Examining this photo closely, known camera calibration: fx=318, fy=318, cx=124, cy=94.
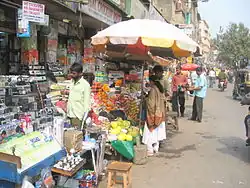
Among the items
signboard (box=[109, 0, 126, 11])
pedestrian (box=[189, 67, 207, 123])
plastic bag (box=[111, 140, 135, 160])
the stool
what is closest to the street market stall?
plastic bag (box=[111, 140, 135, 160])

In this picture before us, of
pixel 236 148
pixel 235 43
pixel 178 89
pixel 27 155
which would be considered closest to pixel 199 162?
pixel 236 148

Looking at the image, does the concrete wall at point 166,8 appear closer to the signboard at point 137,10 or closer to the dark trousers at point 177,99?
the signboard at point 137,10

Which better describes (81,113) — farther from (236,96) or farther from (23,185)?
(236,96)

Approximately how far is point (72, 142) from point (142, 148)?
84.0 inches

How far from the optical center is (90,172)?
4.80m

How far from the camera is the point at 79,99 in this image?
521 centimetres

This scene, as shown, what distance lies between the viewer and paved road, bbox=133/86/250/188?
5.48 metres

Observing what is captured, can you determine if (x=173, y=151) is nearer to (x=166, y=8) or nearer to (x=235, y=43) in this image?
(x=166, y=8)

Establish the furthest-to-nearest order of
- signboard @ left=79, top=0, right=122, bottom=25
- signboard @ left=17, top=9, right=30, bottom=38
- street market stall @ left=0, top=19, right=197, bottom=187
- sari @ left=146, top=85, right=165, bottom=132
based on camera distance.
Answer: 1. signboard @ left=79, top=0, right=122, bottom=25
2. sari @ left=146, top=85, right=165, bottom=132
3. signboard @ left=17, top=9, right=30, bottom=38
4. street market stall @ left=0, top=19, right=197, bottom=187

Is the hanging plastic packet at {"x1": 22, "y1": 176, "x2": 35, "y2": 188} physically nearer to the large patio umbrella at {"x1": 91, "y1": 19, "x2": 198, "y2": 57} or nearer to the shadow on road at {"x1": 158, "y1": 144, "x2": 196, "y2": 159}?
the large patio umbrella at {"x1": 91, "y1": 19, "x2": 198, "y2": 57}

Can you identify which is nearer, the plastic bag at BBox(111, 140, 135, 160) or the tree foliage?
the plastic bag at BBox(111, 140, 135, 160)

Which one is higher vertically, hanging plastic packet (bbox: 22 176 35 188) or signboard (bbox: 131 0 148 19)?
signboard (bbox: 131 0 148 19)

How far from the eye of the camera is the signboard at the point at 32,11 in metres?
4.68

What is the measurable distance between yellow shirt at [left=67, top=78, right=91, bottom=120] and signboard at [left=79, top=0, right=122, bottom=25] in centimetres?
291
